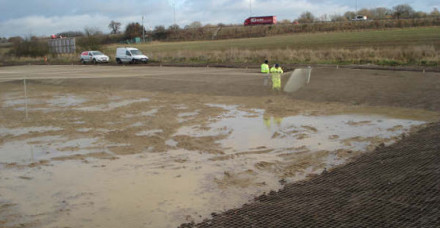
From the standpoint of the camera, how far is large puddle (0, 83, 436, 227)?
24.5 feet

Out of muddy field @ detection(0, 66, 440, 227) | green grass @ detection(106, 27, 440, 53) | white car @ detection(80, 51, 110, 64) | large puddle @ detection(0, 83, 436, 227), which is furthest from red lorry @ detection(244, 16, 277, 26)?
large puddle @ detection(0, 83, 436, 227)

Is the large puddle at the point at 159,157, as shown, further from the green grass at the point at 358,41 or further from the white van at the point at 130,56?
the green grass at the point at 358,41

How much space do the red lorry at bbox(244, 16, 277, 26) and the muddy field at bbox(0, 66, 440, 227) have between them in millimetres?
90876

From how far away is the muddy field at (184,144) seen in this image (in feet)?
24.8

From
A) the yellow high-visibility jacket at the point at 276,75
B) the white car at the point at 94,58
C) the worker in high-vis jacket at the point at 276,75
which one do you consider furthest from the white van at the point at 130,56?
the yellow high-visibility jacket at the point at 276,75

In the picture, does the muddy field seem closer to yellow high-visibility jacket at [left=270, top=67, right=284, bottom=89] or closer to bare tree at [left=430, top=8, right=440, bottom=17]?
yellow high-visibility jacket at [left=270, top=67, right=284, bottom=89]

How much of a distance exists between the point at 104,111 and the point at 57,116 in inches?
67.7

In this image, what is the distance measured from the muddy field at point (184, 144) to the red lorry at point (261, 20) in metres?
90.9

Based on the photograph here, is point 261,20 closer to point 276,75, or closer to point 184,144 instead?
point 276,75

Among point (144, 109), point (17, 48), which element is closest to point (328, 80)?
point (144, 109)

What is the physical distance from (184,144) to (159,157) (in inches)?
51.0

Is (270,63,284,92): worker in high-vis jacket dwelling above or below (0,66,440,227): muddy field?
above

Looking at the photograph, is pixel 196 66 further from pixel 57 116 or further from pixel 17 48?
pixel 17 48

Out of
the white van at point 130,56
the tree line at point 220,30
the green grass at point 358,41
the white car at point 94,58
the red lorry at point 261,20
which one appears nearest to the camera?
the white van at point 130,56
